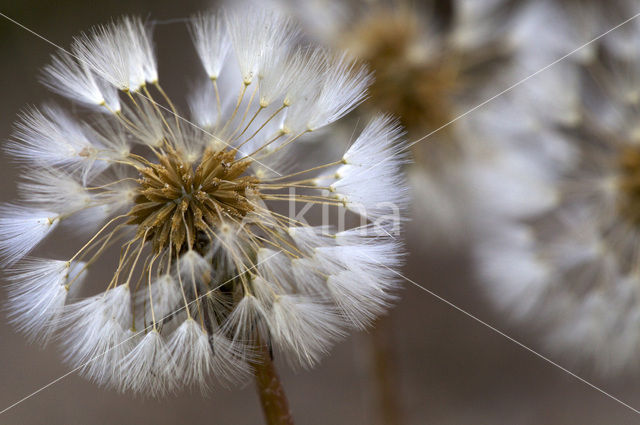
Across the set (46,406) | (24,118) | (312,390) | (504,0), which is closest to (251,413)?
(312,390)

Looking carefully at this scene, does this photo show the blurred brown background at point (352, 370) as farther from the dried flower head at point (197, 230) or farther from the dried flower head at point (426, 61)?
the dried flower head at point (197, 230)

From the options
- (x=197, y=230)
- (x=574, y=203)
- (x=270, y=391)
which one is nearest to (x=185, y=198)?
(x=197, y=230)

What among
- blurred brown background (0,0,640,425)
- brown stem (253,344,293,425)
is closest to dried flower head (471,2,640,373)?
blurred brown background (0,0,640,425)

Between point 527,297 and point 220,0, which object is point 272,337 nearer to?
point 527,297

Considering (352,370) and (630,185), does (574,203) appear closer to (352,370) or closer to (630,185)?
(630,185)

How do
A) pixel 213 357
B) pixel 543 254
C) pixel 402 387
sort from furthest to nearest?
pixel 402 387 → pixel 543 254 → pixel 213 357
